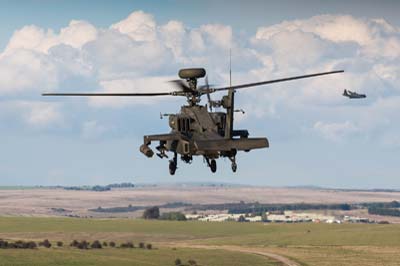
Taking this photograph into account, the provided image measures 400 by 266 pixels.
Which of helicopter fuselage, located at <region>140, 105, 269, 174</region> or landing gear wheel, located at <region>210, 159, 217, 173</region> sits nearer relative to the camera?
helicopter fuselage, located at <region>140, 105, 269, 174</region>

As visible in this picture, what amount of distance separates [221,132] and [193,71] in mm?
6103

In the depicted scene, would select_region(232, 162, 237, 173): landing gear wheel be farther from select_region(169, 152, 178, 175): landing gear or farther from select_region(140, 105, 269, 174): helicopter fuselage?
select_region(169, 152, 178, 175): landing gear

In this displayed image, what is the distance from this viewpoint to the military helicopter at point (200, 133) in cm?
5541

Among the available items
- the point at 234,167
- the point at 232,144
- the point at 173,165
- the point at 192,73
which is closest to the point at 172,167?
the point at 173,165

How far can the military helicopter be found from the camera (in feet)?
182

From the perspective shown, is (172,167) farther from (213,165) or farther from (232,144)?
(232,144)

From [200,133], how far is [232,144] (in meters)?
2.39

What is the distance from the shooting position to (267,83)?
174 ft

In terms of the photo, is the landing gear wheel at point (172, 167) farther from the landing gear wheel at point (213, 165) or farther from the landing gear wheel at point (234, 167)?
the landing gear wheel at point (234, 167)

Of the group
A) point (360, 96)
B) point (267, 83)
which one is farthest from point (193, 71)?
point (360, 96)

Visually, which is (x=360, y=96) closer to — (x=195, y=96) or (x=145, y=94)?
(x=195, y=96)

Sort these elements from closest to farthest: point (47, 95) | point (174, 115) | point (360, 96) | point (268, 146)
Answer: point (47, 95), point (268, 146), point (174, 115), point (360, 96)

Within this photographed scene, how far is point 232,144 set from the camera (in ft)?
184

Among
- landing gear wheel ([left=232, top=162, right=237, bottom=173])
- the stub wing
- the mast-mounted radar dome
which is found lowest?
landing gear wheel ([left=232, top=162, right=237, bottom=173])
